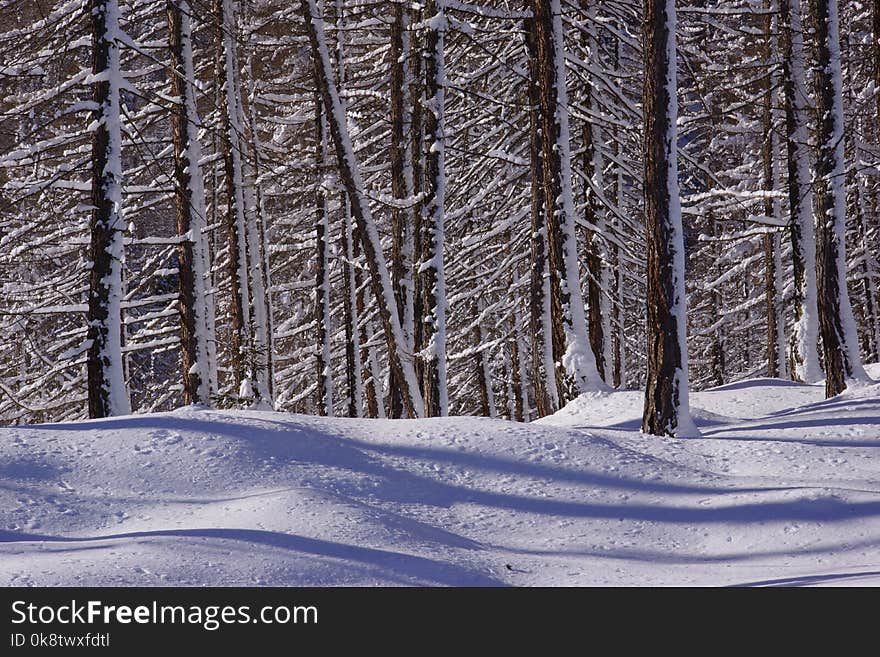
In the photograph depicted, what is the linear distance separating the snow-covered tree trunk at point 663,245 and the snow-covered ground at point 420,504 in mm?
643

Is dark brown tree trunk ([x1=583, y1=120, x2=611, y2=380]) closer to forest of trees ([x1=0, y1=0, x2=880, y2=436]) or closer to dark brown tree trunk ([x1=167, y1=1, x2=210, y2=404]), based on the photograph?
forest of trees ([x1=0, y1=0, x2=880, y2=436])

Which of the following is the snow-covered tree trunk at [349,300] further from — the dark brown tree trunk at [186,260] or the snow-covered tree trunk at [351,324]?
the dark brown tree trunk at [186,260]

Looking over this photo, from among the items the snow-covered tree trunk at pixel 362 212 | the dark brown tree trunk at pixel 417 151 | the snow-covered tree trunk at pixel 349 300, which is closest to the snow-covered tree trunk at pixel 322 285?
the snow-covered tree trunk at pixel 349 300

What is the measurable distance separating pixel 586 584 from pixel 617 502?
1736mm

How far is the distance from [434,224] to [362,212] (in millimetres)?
1405

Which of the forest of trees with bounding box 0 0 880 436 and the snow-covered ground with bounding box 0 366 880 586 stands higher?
the forest of trees with bounding box 0 0 880 436

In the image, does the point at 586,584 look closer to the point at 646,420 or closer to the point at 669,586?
the point at 669,586

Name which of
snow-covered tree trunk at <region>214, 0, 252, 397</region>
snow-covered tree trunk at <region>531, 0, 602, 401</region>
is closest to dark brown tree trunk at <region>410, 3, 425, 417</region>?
snow-covered tree trunk at <region>531, 0, 602, 401</region>

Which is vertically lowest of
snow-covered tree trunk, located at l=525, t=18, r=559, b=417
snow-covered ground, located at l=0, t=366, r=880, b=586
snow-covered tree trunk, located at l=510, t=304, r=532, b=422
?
snow-covered ground, located at l=0, t=366, r=880, b=586

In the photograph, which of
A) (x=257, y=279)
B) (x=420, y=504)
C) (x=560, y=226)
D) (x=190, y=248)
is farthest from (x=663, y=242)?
(x=257, y=279)

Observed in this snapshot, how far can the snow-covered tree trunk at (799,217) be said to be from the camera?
14992mm

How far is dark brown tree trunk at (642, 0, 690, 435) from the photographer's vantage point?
964 centimetres

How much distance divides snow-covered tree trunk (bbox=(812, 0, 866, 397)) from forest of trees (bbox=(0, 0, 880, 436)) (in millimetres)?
35

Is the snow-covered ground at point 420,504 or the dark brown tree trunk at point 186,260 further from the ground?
the dark brown tree trunk at point 186,260
